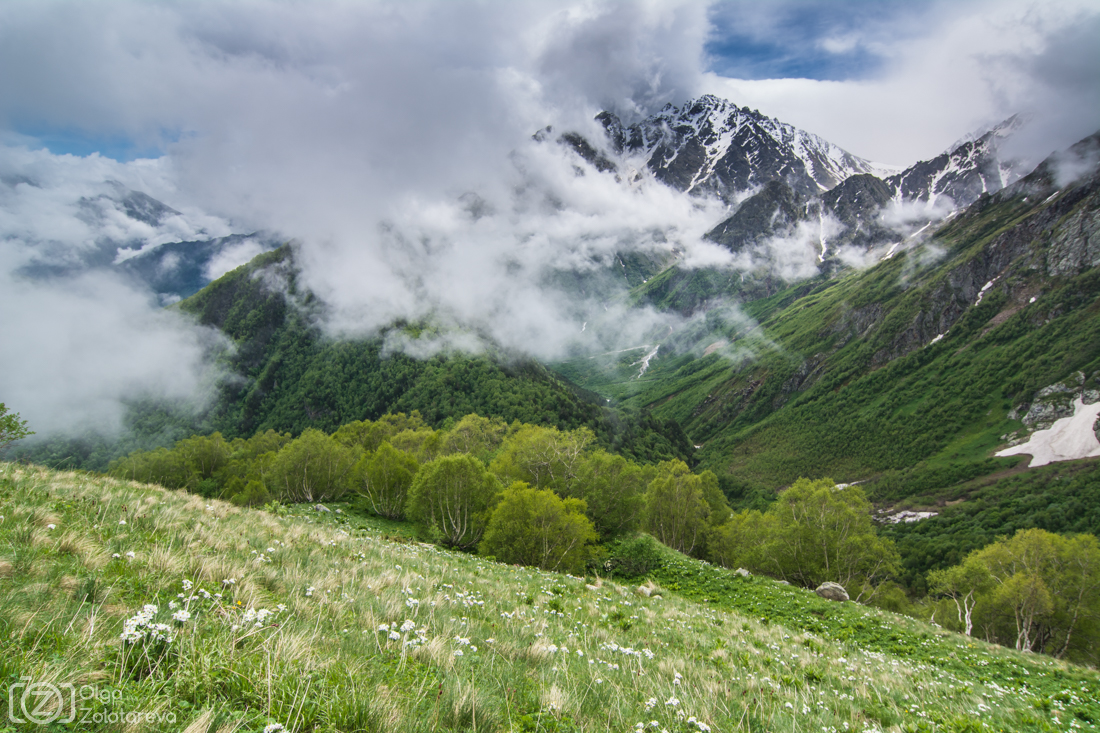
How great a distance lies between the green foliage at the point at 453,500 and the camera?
42.6 m

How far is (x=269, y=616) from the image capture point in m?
4.31

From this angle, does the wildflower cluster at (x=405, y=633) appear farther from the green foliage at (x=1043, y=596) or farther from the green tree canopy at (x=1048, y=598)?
the green foliage at (x=1043, y=596)

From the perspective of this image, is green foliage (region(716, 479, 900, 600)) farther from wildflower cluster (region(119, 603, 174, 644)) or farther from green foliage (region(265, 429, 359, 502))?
green foliage (region(265, 429, 359, 502))

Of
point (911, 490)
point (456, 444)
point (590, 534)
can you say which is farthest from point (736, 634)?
point (911, 490)

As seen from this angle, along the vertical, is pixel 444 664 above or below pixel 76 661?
below

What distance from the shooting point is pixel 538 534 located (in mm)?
35656

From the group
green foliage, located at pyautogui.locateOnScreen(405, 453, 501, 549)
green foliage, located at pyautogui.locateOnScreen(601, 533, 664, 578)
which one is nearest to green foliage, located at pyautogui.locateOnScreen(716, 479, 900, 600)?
green foliage, located at pyautogui.locateOnScreen(601, 533, 664, 578)

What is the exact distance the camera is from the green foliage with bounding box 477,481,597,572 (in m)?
35.4

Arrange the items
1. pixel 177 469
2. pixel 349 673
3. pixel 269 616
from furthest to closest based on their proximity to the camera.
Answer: pixel 177 469
pixel 269 616
pixel 349 673

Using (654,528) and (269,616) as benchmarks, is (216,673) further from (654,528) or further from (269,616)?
(654,528)

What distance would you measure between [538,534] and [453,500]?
11.4 m

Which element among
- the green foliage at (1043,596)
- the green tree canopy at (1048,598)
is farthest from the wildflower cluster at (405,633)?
the green foliage at (1043,596)

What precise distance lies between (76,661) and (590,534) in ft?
122

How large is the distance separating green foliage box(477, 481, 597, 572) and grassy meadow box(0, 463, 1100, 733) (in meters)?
24.8
